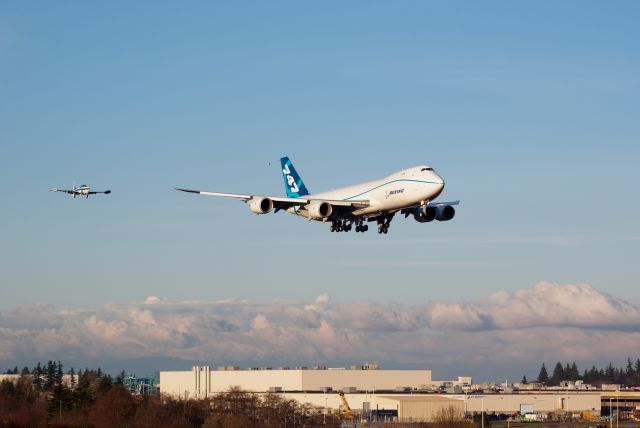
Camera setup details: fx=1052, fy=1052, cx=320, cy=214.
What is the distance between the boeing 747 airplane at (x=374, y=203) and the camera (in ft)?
341

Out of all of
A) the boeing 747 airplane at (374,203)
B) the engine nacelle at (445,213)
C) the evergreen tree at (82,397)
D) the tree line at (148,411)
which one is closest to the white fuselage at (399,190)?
the boeing 747 airplane at (374,203)

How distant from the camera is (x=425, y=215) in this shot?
110438 mm

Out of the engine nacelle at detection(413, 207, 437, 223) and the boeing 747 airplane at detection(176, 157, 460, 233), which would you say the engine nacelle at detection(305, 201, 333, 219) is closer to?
the boeing 747 airplane at detection(176, 157, 460, 233)

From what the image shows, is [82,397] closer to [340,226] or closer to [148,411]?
[148,411]

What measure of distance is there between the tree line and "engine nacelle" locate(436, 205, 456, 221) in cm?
4751

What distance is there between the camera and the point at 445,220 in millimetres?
112188

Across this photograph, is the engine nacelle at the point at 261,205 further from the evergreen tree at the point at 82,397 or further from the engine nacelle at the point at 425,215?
the evergreen tree at the point at 82,397

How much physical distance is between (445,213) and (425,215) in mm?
2819

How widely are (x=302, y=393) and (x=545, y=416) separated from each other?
144 ft

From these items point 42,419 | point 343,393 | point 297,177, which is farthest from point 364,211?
point 343,393

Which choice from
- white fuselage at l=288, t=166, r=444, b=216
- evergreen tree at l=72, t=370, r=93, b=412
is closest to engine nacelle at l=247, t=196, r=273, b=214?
white fuselage at l=288, t=166, r=444, b=216

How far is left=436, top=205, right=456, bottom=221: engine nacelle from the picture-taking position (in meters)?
112

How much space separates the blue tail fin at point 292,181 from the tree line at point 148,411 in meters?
33.6

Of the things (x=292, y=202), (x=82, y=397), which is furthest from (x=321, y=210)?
(x=82, y=397)
